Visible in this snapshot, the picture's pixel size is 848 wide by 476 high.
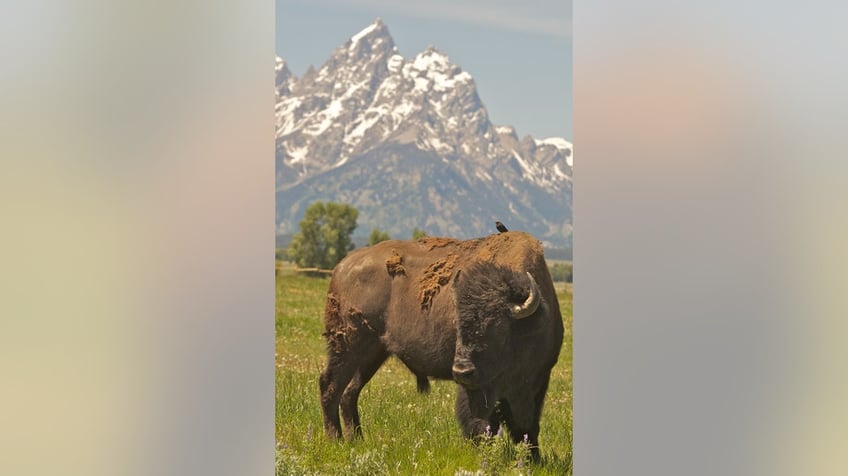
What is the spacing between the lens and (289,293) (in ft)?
44.3

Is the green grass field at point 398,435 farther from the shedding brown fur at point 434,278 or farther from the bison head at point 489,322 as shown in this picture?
the shedding brown fur at point 434,278

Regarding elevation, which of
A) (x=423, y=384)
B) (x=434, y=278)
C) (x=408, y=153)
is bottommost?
(x=423, y=384)
